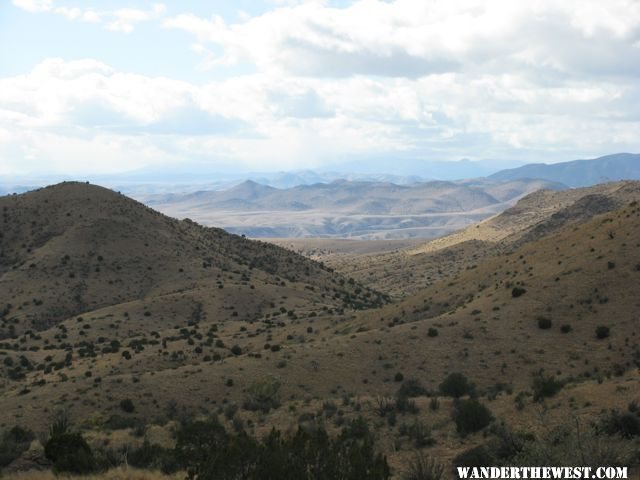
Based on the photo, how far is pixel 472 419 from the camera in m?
21.8

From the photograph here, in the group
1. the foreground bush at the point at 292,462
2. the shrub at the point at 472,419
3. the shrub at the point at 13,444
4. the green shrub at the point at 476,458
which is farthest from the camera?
the shrub at the point at 472,419

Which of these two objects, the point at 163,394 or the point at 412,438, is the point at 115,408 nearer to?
the point at 163,394

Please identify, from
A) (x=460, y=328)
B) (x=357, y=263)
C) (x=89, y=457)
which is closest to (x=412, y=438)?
(x=89, y=457)

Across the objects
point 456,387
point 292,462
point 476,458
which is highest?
point 292,462

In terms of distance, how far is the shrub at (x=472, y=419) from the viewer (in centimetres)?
2175

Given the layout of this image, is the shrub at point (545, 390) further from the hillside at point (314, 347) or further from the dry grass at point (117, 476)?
the dry grass at point (117, 476)

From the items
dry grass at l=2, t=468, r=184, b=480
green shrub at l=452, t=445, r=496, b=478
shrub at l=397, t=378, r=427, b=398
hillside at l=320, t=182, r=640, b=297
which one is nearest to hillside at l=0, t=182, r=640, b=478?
shrub at l=397, t=378, r=427, b=398

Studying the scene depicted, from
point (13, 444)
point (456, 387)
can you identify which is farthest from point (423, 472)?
point (13, 444)

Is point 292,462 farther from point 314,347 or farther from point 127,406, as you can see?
point 314,347

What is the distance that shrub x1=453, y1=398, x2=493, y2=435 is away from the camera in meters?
21.8

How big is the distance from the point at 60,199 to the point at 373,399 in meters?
86.3

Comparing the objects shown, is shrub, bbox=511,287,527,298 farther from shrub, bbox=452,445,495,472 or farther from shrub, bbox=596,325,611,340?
shrub, bbox=452,445,495,472

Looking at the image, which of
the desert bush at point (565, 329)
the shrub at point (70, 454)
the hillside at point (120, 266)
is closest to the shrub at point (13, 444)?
the shrub at point (70, 454)

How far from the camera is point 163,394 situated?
3409 centimetres
